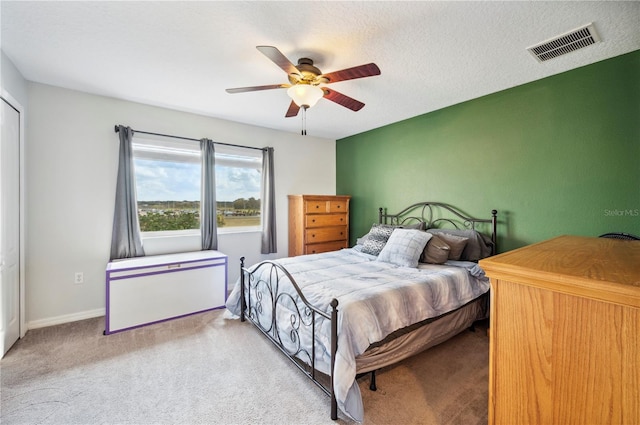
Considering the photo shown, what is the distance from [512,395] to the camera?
723 millimetres

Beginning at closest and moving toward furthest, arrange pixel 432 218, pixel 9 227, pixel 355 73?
1. pixel 355 73
2. pixel 9 227
3. pixel 432 218

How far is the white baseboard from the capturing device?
287 centimetres

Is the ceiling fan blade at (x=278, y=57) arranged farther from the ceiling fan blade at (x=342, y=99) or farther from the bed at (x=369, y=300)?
the bed at (x=369, y=300)

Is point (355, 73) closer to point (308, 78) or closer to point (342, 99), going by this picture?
point (308, 78)

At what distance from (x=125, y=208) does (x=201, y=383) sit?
2.33 metres

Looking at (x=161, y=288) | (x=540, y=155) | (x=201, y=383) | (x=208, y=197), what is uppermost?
(x=540, y=155)

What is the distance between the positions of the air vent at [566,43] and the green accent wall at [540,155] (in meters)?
0.49

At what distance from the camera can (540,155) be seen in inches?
110

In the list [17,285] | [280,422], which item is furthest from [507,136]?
[17,285]

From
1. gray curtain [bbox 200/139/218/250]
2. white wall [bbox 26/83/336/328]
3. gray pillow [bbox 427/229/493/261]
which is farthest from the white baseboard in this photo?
gray pillow [bbox 427/229/493/261]

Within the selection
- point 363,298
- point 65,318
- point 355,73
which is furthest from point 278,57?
point 65,318

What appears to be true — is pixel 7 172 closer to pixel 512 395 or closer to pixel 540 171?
pixel 512 395

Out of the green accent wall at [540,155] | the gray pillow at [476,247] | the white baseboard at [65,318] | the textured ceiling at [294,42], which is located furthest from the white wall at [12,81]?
the gray pillow at [476,247]

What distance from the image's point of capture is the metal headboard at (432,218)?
3.18 m
